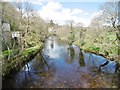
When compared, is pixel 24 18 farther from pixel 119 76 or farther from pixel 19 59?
pixel 119 76

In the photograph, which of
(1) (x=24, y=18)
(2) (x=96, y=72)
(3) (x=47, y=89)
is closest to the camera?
(3) (x=47, y=89)

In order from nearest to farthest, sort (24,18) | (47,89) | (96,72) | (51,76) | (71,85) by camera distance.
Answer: (47,89) < (71,85) < (51,76) < (96,72) < (24,18)

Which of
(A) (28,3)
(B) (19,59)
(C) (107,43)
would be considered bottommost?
(B) (19,59)

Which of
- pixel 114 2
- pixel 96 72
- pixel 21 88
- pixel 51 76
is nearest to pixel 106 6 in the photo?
pixel 114 2

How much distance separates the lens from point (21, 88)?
12430 millimetres

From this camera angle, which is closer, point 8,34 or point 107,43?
point 107,43

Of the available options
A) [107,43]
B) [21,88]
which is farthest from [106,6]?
[21,88]

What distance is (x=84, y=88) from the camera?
12750mm

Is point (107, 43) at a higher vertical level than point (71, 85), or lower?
higher

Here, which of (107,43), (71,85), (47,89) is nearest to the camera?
(47,89)

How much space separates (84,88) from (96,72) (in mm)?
5156

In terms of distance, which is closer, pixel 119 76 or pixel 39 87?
pixel 39 87

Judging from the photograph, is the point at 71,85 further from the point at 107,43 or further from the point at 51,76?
the point at 107,43

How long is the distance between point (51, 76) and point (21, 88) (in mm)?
3977
